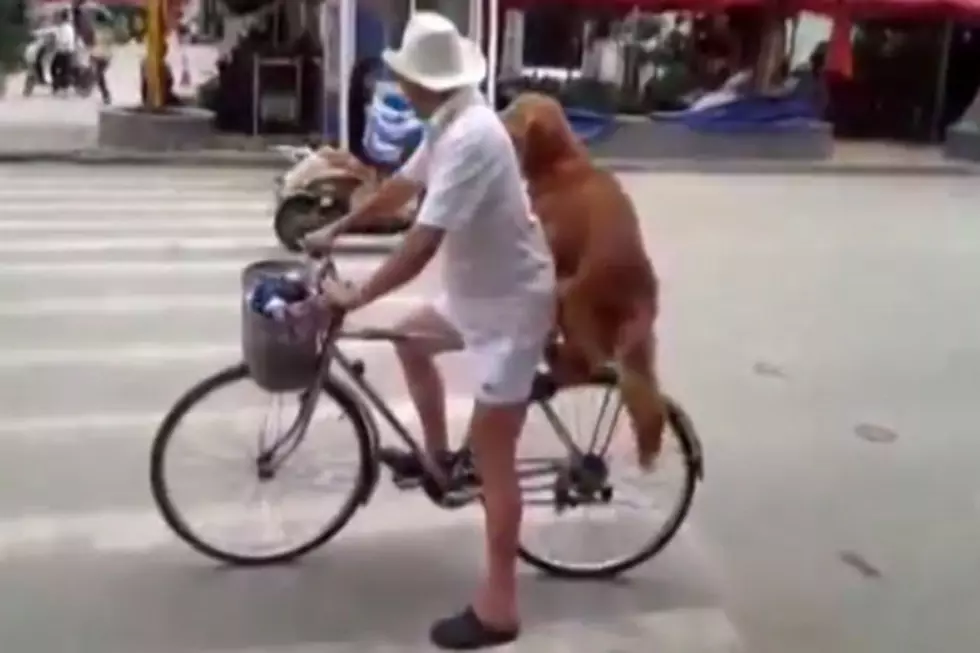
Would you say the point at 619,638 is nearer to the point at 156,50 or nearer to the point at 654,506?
the point at 654,506

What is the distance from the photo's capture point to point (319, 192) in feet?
35.8

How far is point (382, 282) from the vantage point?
14.8 feet

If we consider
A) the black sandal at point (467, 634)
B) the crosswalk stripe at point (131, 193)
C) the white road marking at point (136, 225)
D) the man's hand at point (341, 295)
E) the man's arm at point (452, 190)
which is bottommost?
the crosswalk stripe at point (131, 193)

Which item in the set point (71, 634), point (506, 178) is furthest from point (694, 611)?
point (71, 634)

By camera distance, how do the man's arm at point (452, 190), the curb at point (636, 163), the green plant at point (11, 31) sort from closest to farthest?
the man's arm at point (452, 190), the curb at point (636, 163), the green plant at point (11, 31)

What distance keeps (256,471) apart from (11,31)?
1986 cm

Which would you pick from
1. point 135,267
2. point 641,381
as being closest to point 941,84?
point 135,267

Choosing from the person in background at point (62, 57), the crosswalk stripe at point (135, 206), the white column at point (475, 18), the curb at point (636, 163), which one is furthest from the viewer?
the person in background at point (62, 57)

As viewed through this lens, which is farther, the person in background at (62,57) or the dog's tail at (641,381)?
the person in background at (62,57)

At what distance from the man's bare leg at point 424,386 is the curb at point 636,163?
12.0 m

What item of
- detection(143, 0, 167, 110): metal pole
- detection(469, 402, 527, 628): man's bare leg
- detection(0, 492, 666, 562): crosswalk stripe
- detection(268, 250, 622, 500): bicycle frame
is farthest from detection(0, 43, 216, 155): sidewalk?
detection(469, 402, 527, 628): man's bare leg

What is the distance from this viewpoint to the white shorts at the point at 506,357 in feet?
14.9

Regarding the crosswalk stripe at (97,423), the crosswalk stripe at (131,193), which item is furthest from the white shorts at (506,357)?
the crosswalk stripe at (131,193)

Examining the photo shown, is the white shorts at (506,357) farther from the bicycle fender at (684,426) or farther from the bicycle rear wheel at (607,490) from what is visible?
the bicycle fender at (684,426)
